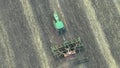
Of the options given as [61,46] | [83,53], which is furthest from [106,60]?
[61,46]

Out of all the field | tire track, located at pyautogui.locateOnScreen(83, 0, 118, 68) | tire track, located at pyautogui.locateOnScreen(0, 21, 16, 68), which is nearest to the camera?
tire track, located at pyautogui.locateOnScreen(83, 0, 118, 68)

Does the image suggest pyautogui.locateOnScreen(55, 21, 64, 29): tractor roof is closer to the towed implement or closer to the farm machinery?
the farm machinery

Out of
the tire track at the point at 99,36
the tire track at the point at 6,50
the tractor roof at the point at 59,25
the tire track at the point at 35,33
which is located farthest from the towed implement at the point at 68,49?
the tire track at the point at 6,50

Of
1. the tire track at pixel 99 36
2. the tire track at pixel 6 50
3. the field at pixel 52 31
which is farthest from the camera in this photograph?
the tire track at pixel 6 50

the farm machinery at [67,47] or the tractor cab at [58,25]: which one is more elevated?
the tractor cab at [58,25]

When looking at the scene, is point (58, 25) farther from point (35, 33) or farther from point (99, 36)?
point (99, 36)

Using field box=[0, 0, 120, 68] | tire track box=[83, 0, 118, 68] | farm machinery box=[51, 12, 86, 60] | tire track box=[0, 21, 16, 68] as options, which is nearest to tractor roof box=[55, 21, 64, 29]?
farm machinery box=[51, 12, 86, 60]

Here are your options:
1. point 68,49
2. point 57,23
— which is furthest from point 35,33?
point 68,49

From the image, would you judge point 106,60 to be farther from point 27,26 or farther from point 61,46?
point 27,26

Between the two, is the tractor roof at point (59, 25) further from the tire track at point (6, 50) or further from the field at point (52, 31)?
the tire track at point (6, 50)
